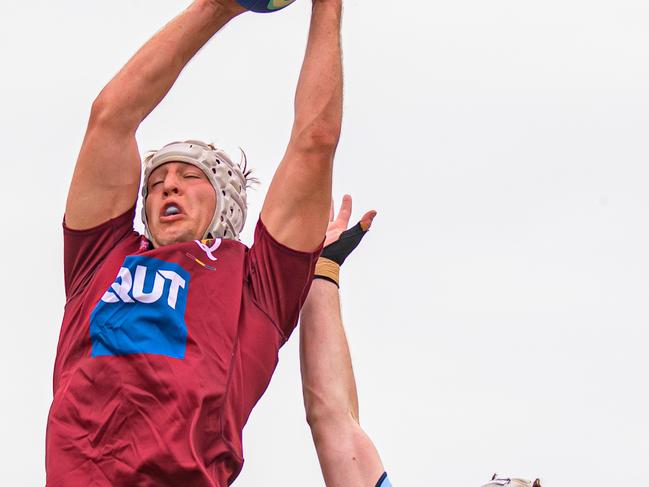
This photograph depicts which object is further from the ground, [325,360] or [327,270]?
[327,270]

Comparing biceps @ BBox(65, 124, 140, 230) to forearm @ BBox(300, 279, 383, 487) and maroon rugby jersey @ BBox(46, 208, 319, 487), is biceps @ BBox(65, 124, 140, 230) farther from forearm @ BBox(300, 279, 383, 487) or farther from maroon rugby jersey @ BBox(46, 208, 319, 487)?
forearm @ BBox(300, 279, 383, 487)

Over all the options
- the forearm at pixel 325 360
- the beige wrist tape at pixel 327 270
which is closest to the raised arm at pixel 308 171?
the forearm at pixel 325 360

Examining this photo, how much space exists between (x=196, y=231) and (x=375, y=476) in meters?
1.64

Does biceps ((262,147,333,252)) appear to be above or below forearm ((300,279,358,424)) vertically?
above

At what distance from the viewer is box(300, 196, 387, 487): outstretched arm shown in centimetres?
793

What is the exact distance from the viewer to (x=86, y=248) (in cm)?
760

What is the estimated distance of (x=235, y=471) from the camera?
7.14 m

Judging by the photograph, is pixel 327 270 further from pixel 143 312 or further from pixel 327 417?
pixel 143 312

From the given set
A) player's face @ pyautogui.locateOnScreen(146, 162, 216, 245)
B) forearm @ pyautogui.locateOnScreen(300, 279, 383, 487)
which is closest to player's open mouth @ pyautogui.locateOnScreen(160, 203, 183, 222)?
player's face @ pyautogui.locateOnScreen(146, 162, 216, 245)

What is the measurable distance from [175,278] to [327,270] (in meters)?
1.60

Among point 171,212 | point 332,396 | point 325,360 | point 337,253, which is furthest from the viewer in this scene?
point 337,253

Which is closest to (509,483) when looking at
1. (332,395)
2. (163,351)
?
(332,395)

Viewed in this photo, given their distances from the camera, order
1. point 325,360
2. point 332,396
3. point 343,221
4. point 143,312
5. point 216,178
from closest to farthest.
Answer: point 143,312 → point 216,178 → point 332,396 → point 325,360 → point 343,221

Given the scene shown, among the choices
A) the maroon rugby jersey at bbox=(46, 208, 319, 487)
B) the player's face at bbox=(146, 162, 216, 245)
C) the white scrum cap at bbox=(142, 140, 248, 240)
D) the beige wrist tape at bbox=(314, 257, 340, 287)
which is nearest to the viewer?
the maroon rugby jersey at bbox=(46, 208, 319, 487)
